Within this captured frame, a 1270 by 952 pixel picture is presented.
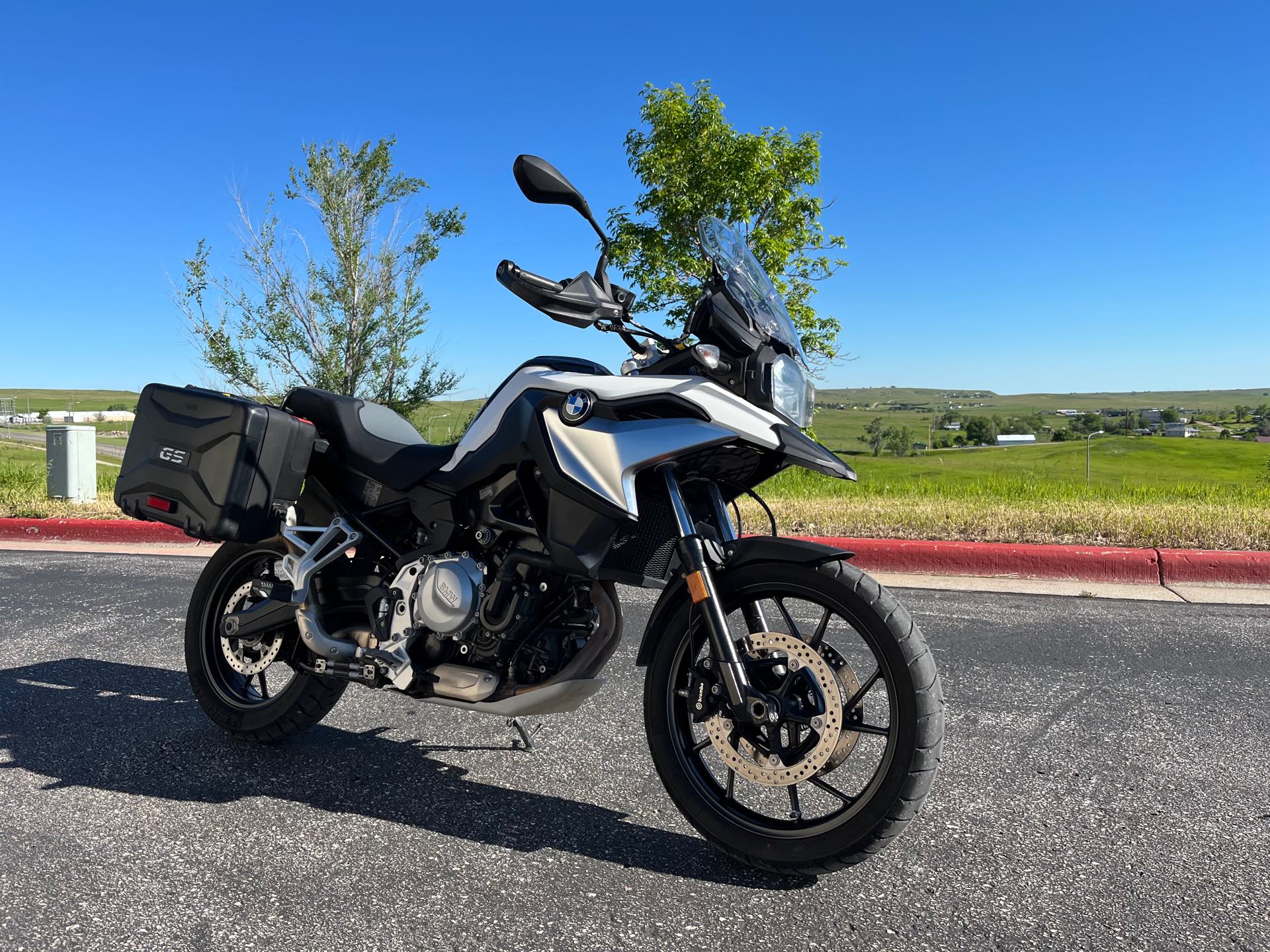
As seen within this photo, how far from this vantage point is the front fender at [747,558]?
2377 millimetres

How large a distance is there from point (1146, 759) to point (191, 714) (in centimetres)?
358

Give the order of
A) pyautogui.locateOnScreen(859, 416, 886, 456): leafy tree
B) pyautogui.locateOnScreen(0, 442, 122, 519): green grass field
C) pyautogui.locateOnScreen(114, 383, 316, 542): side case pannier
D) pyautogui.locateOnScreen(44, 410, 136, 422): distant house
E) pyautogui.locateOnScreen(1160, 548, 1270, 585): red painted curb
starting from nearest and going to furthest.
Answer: pyautogui.locateOnScreen(114, 383, 316, 542): side case pannier < pyautogui.locateOnScreen(1160, 548, 1270, 585): red painted curb < pyautogui.locateOnScreen(0, 442, 122, 519): green grass field < pyautogui.locateOnScreen(859, 416, 886, 456): leafy tree < pyautogui.locateOnScreen(44, 410, 136, 422): distant house

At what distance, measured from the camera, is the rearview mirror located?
2.41 m

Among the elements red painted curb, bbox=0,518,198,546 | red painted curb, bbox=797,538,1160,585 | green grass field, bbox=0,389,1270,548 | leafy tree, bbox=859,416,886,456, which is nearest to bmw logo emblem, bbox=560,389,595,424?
green grass field, bbox=0,389,1270,548

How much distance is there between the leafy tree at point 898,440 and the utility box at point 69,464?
121ft

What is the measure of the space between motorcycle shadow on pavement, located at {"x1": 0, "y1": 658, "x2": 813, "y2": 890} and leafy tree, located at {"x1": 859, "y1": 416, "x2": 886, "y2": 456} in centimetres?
4391

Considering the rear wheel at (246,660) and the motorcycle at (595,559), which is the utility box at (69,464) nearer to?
the rear wheel at (246,660)

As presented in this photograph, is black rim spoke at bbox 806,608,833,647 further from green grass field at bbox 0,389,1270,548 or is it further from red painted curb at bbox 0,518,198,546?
red painted curb at bbox 0,518,198,546

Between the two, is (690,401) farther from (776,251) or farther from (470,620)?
(776,251)

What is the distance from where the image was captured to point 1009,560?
656 centimetres

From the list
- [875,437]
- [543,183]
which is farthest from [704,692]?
[875,437]

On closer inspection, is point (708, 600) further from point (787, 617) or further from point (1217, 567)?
point (1217, 567)

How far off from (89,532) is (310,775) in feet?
23.7

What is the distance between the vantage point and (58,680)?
13.5ft
